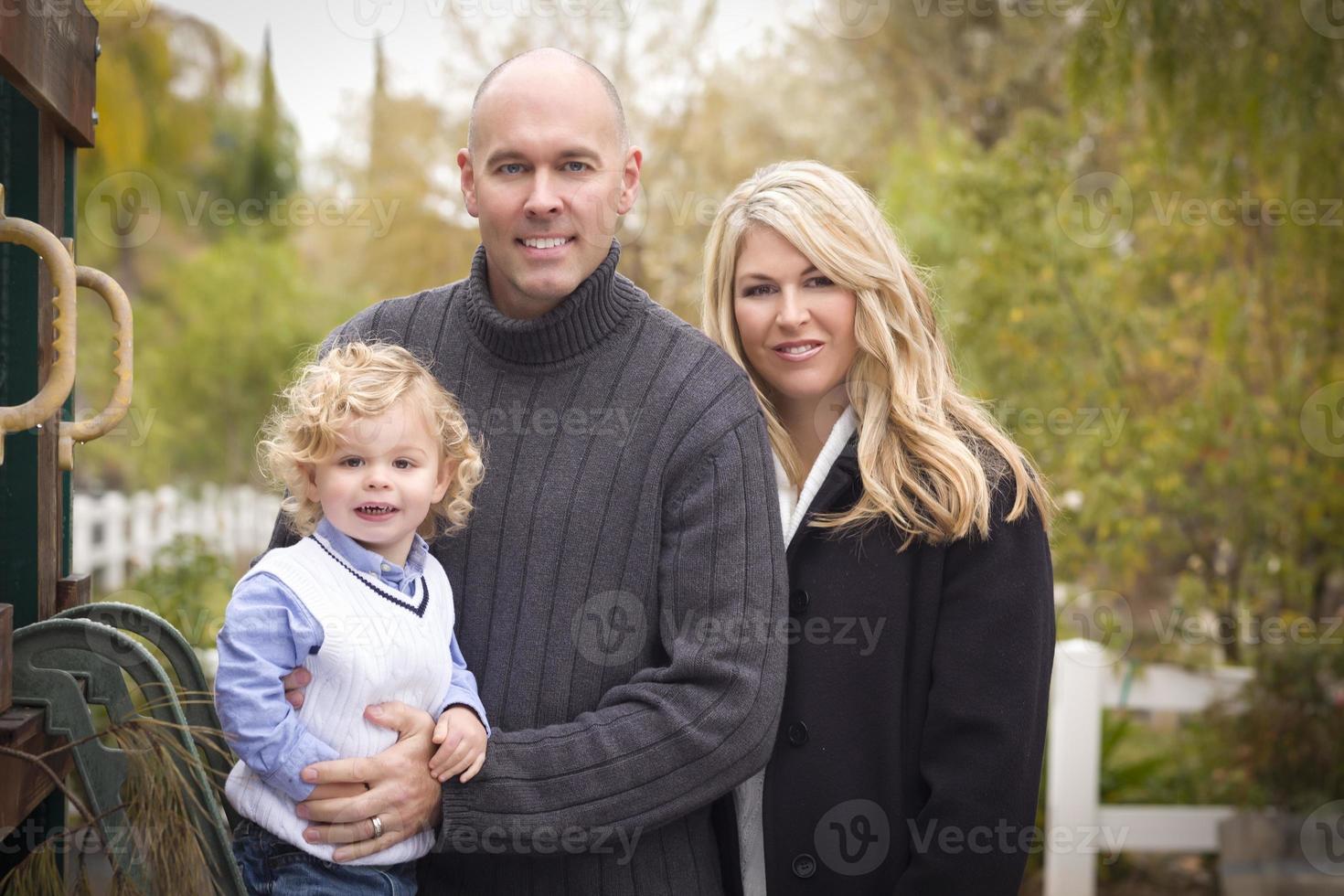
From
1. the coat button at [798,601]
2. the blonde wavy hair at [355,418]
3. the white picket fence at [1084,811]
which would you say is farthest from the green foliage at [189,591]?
the white picket fence at [1084,811]

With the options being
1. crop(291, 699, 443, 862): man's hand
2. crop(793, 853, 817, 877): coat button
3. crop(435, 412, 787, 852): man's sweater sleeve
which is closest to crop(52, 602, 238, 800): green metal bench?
crop(291, 699, 443, 862): man's hand

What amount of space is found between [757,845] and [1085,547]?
3913 millimetres

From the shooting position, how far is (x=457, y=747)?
6.41ft

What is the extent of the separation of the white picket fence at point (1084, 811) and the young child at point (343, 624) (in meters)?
3.41

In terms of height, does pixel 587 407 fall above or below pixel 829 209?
below

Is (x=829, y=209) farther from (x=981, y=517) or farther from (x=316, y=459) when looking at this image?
(x=316, y=459)

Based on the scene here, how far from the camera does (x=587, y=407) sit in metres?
2.21

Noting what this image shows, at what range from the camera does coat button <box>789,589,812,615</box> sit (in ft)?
7.50

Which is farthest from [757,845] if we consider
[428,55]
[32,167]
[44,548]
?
[428,55]

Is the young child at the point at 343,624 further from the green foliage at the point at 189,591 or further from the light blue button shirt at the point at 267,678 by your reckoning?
the green foliage at the point at 189,591

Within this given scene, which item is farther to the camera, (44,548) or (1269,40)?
(1269,40)

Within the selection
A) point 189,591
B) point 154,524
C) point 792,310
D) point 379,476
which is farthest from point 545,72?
point 154,524

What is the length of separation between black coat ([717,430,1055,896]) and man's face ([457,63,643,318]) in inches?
26.2

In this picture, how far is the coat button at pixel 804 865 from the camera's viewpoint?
2246mm
